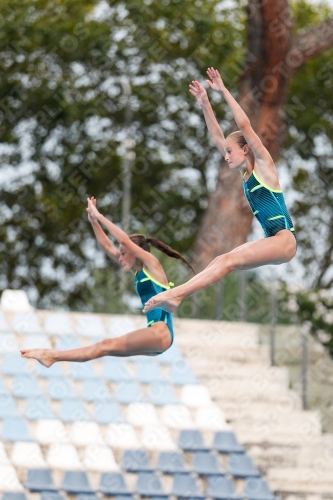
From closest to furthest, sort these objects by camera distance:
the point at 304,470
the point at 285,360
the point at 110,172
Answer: the point at 304,470 < the point at 285,360 < the point at 110,172

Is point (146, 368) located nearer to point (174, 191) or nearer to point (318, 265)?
point (174, 191)

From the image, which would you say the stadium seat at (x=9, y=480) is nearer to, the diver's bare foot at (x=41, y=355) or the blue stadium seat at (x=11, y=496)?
the blue stadium seat at (x=11, y=496)

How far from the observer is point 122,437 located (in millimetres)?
11891

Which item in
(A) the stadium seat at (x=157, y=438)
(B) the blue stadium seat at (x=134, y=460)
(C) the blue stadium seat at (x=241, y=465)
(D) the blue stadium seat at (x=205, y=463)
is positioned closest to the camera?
(B) the blue stadium seat at (x=134, y=460)

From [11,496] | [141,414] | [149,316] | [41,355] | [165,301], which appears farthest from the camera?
[141,414]

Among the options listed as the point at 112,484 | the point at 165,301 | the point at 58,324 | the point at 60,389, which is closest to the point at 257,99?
the point at 58,324

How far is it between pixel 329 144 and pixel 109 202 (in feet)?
19.4

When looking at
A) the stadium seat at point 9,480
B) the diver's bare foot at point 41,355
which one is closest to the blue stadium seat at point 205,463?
the stadium seat at point 9,480

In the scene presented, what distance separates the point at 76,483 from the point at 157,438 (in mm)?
1336

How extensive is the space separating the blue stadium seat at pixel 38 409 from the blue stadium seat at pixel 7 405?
0.15 meters

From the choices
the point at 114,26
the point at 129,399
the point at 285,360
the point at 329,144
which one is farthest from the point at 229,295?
the point at 329,144

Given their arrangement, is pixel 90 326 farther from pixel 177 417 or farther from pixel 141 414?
pixel 177 417

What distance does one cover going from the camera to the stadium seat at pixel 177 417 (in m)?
12.2

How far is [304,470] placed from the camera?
40.9 ft
